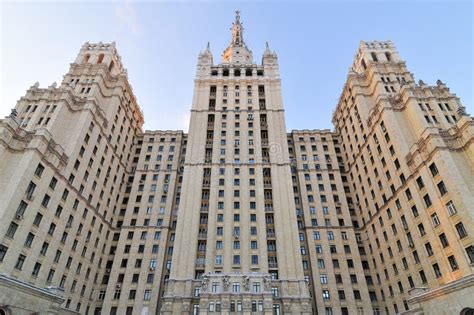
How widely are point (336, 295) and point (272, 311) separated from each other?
48.5 feet

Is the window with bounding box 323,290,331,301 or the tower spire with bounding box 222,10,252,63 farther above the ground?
the tower spire with bounding box 222,10,252,63

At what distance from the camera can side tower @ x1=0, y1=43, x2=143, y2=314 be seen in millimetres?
37812

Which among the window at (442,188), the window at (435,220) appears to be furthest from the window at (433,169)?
the window at (435,220)

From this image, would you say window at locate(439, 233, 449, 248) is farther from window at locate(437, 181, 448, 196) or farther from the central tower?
the central tower

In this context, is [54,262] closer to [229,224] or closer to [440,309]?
[229,224]

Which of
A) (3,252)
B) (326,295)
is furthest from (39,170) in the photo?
(326,295)

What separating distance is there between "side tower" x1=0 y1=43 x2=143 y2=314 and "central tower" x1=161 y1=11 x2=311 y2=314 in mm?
15517

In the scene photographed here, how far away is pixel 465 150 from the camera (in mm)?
42969

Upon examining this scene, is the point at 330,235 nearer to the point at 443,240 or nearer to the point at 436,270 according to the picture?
the point at 436,270

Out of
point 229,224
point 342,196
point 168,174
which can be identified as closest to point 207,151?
point 168,174

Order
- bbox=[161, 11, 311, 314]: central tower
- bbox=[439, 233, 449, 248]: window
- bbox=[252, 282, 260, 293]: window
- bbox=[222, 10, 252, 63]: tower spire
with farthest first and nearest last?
bbox=[222, 10, 252, 63]: tower spire, bbox=[161, 11, 311, 314]: central tower, bbox=[252, 282, 260, 293]: window, bbox=[439, 233, 449, 248]: window

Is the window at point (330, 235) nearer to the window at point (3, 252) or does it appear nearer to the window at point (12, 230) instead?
the window at point (12, 230)

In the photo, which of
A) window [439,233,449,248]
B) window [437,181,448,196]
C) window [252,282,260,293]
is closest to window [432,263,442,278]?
window [439,233,449,248]

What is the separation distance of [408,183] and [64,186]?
53.9 meters
